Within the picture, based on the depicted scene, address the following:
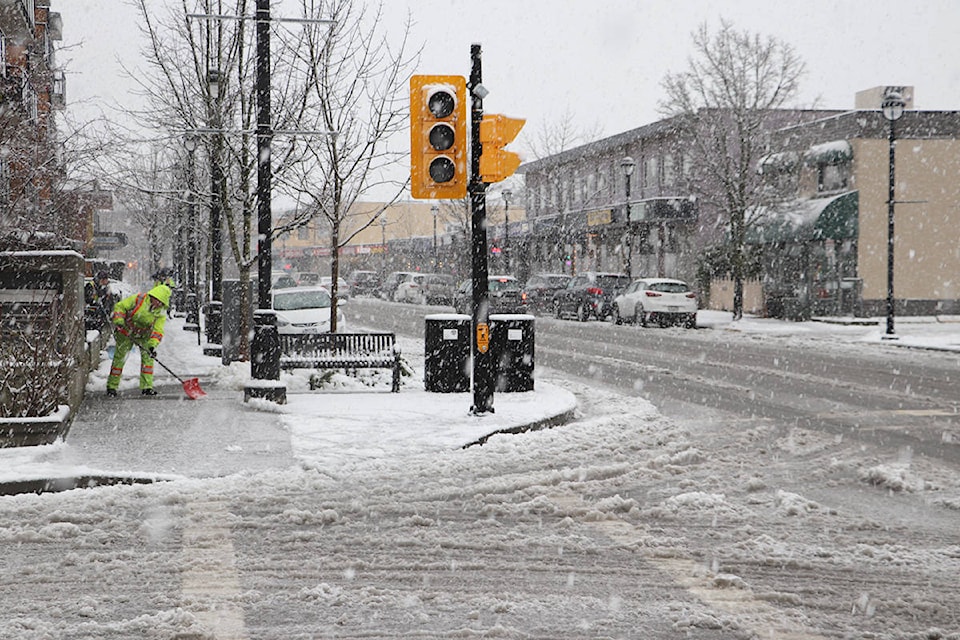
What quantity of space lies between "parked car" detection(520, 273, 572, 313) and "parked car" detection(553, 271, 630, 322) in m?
1.56

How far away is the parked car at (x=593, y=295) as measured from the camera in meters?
35.2

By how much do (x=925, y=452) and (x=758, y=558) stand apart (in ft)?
14.0

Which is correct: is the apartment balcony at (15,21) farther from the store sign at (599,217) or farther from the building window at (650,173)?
the building window at (650,173)

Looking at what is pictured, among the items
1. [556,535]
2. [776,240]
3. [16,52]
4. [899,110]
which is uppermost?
[16,52]

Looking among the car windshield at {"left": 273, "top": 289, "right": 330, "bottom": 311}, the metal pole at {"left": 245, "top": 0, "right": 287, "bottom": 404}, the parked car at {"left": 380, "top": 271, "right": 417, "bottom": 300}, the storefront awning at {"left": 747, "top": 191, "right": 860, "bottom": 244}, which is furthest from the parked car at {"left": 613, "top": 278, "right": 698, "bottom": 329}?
the parked car at {"left": 380, "top": 271, "right": 417, "bottom": 300}

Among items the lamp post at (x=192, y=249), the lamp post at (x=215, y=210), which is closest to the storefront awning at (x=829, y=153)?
the lamp post at (x=192, y=249)

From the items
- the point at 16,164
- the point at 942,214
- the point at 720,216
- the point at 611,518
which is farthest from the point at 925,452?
the point at 720,216

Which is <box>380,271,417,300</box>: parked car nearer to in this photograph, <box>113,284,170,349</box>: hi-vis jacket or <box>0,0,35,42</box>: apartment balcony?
<box>0,0,35,42</box>: apartment balcony

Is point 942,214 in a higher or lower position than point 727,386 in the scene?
higher

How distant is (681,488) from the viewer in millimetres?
8070

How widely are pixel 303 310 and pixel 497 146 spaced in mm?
13321

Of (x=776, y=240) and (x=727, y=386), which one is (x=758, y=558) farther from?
(x=776, y=240)

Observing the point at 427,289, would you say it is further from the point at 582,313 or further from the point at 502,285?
the point at 582,313

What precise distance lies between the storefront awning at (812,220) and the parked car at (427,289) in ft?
52.8
